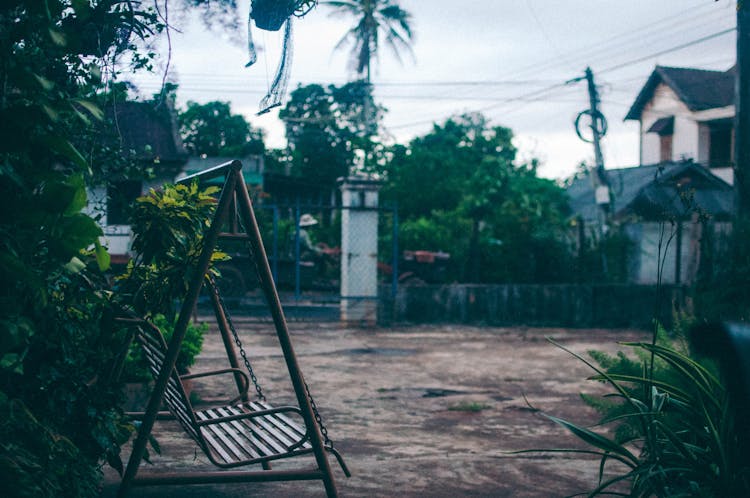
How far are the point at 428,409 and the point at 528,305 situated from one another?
761 cm

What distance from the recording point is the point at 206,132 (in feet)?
134

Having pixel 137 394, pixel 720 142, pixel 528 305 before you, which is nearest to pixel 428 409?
pixel 137 394

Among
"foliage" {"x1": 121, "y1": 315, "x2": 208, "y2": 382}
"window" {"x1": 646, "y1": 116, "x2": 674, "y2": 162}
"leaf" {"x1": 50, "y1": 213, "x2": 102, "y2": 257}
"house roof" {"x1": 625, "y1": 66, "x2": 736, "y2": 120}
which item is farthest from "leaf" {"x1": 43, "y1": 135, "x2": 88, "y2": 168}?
"window" {"x1": 646, "y1": 116, "x2": 674, "y2": 162}

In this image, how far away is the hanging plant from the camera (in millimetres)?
3543

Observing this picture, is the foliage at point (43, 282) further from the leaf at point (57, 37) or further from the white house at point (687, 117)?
the white house at point (687, 117)

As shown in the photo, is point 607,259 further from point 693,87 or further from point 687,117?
point 693,87

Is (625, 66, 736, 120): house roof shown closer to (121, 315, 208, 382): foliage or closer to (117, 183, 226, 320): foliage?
(121, 315, 208, 382): foliage

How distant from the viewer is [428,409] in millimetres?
6500

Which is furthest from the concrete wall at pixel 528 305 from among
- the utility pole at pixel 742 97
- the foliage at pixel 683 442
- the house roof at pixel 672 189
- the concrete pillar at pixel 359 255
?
the foliage at pixel 683 442

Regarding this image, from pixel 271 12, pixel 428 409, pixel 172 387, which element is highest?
pixel 271 12

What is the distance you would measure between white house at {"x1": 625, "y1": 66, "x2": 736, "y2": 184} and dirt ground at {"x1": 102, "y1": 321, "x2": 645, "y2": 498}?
763 inches

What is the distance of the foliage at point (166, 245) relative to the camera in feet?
11.6

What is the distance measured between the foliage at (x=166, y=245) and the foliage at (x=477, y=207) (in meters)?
10.4

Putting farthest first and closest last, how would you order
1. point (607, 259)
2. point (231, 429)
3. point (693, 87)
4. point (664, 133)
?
point (664, 133), point (693, 87), point (607, 259), point (231, 429)
